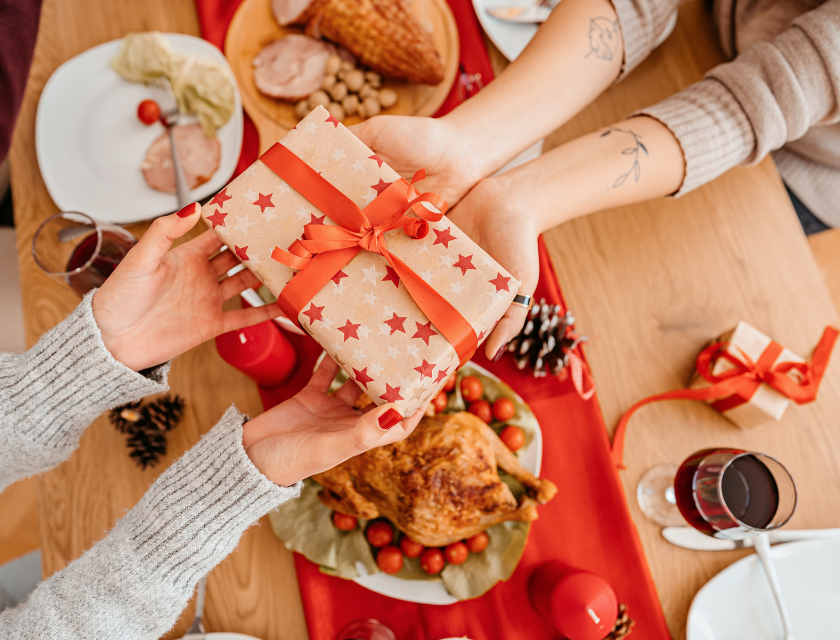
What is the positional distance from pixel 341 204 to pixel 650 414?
0.98m

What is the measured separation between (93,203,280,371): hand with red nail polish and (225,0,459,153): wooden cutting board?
0.46 metres

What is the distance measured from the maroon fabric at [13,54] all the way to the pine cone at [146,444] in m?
0.69

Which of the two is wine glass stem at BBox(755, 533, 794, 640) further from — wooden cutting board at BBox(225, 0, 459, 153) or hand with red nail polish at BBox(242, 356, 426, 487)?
wooden cutting board at BBox(225, 0, 459, 153)

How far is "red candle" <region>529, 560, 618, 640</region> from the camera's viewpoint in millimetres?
969

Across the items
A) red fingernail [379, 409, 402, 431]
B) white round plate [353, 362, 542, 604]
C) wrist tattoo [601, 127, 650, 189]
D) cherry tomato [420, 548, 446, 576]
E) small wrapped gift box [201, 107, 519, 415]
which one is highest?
wrist tattoo [601, 127, 650, 189]

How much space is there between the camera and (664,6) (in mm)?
1359

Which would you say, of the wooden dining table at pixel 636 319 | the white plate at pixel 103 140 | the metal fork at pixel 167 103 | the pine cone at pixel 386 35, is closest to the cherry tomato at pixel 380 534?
the wooden dining table at pixel 636 319

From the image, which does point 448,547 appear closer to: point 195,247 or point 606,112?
point 195,247

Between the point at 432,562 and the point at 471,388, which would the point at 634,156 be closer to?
the point at 471,388

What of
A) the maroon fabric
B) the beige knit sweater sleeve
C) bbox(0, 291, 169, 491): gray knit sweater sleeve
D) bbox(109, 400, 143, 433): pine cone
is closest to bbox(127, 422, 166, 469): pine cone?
bbox(109, 400, 143, 433): pine cone

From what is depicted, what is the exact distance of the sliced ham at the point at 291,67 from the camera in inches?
54.7

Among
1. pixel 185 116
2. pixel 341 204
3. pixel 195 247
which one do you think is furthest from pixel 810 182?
pixel 185 116

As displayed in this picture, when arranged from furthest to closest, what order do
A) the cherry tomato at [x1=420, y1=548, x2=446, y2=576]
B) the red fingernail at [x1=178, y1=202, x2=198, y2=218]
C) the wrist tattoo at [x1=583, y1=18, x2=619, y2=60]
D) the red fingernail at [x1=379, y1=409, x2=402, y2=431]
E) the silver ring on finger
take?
the wrist tattoo at [x1=583, y1=18, x2=619, y2=60] < the cherry tomato at [x1=420, y1=548, x2=446, y2=576] < the silver ring on finger < the red fingernail at [x1=178, y1=202, x2=198, y2=218] < the red fingernail at [x1=379, y1=409, x2=402, y2=431]

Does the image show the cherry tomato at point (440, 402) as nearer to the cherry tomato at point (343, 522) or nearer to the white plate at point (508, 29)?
the cherry tomato at point (343, 522)
